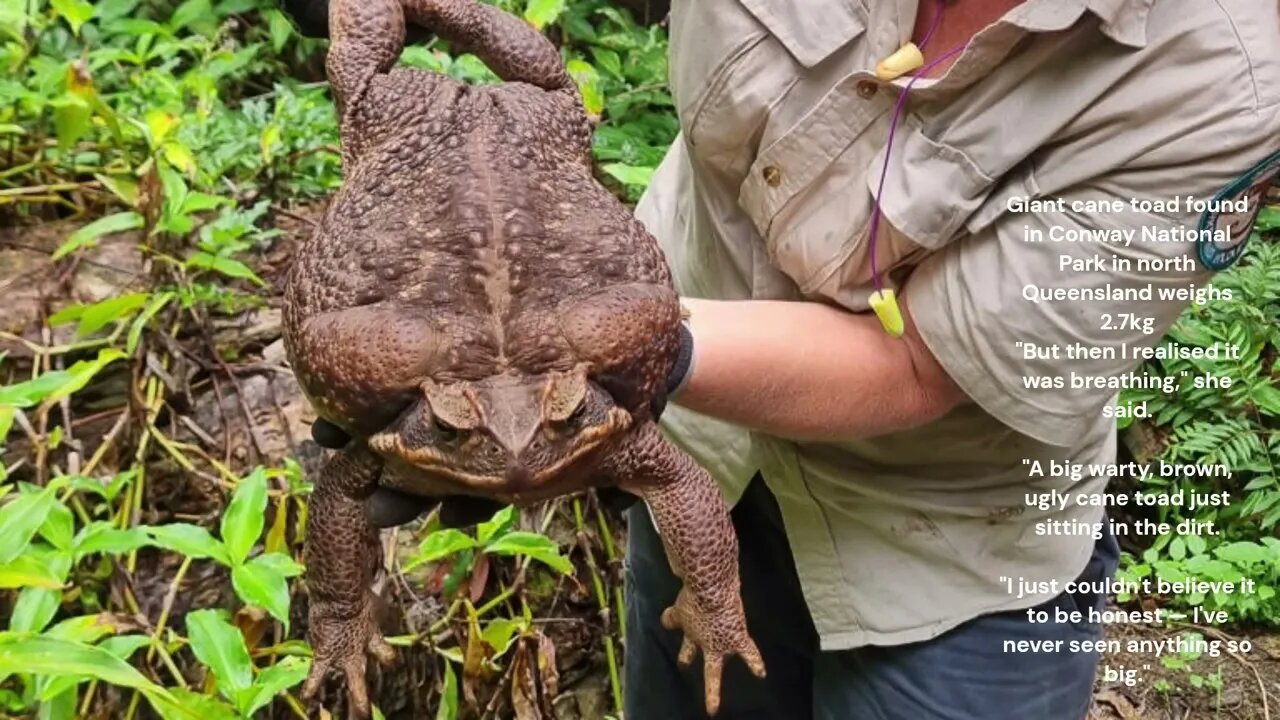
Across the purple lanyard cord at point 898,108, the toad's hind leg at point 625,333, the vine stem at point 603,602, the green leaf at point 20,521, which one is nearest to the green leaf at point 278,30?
the vine stem at point 603,602

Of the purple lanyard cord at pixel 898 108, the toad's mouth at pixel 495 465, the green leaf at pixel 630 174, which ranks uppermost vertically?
the purple lanyard cord at pixel 898 108

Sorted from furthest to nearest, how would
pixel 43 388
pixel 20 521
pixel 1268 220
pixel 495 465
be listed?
1. pixel 1268 220
2. pixel 43 388
3. pixel 20 521
4. pixel 495 465

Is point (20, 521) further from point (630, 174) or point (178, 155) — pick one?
point (630, 174)

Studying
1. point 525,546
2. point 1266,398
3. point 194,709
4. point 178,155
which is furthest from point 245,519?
point 1266,398

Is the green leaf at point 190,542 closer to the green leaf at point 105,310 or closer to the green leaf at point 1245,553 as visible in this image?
the green leaf at point 105,310

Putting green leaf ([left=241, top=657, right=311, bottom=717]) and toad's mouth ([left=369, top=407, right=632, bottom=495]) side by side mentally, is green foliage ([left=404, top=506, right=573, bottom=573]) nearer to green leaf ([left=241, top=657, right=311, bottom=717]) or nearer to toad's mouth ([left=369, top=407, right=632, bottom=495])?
green leaf ([left=241, top=657, right=311, bottom=717])

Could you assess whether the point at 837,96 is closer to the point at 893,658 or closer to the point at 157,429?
the point at 893,658

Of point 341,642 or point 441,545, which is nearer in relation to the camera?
point 341,642
